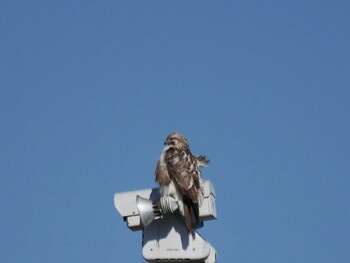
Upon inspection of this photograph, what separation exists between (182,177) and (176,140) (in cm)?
171

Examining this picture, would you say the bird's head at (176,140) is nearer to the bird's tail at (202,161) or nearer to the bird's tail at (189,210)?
the bird's tail at (202,161)

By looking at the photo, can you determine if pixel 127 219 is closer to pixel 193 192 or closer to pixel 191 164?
pixel 193 192

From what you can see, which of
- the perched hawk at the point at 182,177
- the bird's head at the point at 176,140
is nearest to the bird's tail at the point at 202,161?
the perched hawk at the point at 182,177

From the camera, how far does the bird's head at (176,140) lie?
825 centimetres

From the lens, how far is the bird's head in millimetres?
8250

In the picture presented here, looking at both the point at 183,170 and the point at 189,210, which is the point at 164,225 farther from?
the point at 183,170

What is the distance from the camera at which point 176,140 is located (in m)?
8.38

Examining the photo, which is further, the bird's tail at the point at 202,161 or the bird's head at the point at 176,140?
the bird's head at the point at 176,140

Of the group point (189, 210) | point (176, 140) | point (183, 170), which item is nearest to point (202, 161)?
point (183, 170)

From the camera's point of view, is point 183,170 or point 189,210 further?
point 183,170

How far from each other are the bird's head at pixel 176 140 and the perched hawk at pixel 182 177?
6.9 inches

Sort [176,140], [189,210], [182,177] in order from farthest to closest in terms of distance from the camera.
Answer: [176,140], [182,177], [189,210]

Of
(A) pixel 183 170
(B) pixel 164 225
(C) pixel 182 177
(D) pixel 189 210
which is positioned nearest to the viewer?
(B) pixel 164 225

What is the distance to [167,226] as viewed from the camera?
532cm
